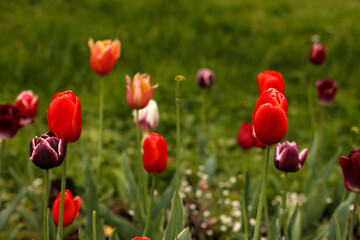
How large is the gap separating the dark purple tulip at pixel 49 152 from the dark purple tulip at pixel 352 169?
26.7 inches

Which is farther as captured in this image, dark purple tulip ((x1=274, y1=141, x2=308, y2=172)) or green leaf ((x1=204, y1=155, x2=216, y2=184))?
green leaf ((x1=204, y1=155, x2=216, y2=184))

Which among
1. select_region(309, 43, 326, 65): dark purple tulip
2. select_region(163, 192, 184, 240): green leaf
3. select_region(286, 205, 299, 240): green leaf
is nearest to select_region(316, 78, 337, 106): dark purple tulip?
select_region(309, 43, 326, 65): dark purple tulip

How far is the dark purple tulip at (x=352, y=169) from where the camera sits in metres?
1.11

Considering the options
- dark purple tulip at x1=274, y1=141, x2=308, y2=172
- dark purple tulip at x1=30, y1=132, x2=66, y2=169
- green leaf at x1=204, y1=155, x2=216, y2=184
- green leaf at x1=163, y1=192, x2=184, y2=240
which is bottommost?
green leaf at x1=204, y1=155, x2=216, y2=184

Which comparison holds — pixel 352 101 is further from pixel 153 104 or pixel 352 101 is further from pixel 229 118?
pixel 153 104

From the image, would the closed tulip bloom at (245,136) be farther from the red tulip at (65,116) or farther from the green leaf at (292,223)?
the red tulip at (65,116)

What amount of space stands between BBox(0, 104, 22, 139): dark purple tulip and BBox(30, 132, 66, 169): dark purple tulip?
48 cm

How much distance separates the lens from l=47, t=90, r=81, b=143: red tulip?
100 cm

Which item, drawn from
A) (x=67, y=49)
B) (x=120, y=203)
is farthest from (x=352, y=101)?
(x=67, y=49)

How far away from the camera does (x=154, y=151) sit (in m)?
1.23

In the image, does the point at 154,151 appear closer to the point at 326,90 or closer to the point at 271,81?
the point at 271,81

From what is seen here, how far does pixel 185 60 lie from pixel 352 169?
283 centimetres

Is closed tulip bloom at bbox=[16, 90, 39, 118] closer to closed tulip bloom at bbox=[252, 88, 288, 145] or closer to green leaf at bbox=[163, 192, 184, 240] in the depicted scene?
green leaf at bbox=[163, 192, 184, 240]

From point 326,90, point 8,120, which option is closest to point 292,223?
point 326,90
